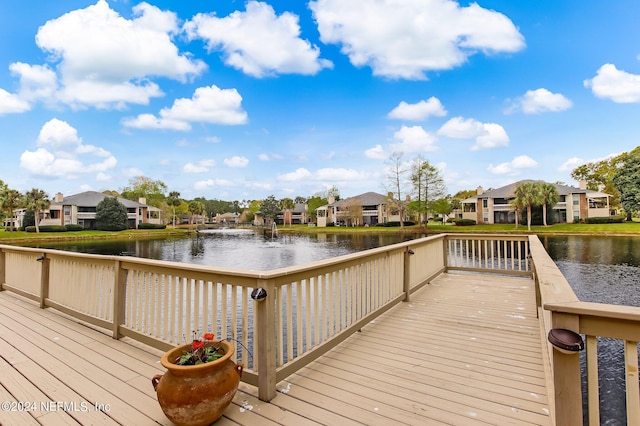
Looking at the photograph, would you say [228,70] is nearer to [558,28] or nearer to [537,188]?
[558,28]

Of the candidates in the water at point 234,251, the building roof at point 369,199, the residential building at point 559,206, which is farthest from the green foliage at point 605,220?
the building roof at point 369,199

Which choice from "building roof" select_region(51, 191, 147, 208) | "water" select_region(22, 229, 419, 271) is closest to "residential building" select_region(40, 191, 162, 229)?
"building roof" select_region(51, 191, 147, 208)

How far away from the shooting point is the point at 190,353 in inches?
76.1

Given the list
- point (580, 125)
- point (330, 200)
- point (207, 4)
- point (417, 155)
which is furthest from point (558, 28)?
point (330, 200)

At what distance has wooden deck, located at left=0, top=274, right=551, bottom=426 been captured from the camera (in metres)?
1.99

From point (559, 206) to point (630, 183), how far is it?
653 centimetres

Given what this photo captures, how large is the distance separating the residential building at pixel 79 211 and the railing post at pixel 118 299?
47026 millimetres

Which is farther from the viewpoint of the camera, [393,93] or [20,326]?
[393,93]

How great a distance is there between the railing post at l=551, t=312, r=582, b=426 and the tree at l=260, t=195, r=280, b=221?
6642 centimetres

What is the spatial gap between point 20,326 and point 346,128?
84.3 feet

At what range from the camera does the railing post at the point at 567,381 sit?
4.07 feet

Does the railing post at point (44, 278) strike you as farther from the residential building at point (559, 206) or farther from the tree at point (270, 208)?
the tree at point (270, 208)

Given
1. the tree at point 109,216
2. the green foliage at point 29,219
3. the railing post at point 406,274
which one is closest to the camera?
the railing post at point 406,274

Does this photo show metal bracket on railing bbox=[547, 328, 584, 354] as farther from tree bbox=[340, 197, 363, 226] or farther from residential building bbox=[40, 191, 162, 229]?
residential building bbox=[40, 191, 162, 229]
